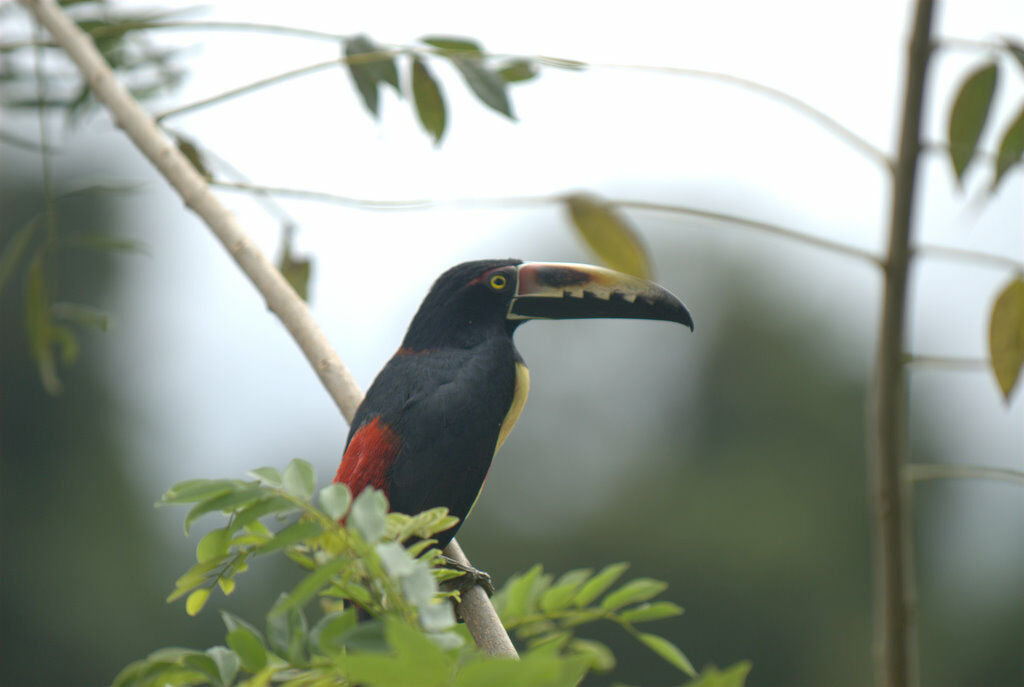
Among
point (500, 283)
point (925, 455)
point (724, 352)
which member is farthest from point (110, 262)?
point (500, 283)

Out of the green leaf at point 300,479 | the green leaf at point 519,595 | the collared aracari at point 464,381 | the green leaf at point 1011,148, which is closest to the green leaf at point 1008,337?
the green leaf at point 1011,148

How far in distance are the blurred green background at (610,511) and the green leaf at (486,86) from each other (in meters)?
12.9

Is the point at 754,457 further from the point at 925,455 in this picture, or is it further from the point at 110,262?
the point at 110,262

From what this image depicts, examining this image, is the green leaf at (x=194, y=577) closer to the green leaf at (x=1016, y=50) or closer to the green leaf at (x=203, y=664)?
the green leaf at (x=203, y=664)

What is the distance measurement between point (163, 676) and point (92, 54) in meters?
1.28

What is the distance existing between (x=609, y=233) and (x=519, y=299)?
7.6 inches

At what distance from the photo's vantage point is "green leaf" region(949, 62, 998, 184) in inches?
48.5

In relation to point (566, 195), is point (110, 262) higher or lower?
lower

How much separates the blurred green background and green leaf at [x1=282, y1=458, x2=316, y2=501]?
43.7ft

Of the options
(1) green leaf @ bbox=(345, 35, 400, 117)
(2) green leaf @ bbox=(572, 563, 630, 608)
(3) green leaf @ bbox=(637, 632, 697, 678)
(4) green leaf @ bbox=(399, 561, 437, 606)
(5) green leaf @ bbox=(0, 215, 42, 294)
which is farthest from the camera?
(5) green leaf @ bbox=(0, 215, 42, 294)

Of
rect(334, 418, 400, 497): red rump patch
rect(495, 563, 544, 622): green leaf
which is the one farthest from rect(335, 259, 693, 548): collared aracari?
rect(495, 563, 544, 622): green leaf

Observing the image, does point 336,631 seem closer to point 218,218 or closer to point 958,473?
point 958,473

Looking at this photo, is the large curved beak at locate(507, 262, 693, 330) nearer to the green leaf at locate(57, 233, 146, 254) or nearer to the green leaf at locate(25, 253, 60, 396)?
the green leaf at locate(57, 233, 146, 254)

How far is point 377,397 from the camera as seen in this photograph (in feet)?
4.76
